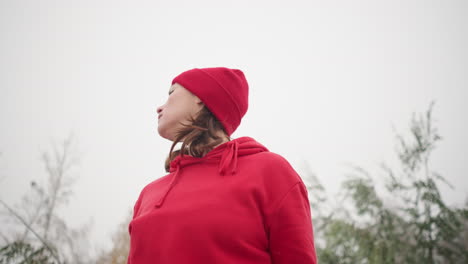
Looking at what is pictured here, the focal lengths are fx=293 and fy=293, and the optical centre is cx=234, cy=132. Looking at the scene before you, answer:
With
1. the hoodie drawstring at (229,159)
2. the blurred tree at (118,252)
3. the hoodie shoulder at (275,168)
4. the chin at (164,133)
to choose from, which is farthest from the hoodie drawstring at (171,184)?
the blurred tree at (118,252)

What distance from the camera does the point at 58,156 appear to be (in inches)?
440

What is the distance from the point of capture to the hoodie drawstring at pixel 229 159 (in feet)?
4.98

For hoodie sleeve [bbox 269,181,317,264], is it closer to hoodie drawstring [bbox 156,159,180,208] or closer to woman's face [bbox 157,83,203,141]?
hoodie drawstring [bbox 156,159,180,208]

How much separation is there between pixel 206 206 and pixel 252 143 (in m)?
0.53

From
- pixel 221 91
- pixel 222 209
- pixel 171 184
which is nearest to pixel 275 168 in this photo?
pixel 222 209

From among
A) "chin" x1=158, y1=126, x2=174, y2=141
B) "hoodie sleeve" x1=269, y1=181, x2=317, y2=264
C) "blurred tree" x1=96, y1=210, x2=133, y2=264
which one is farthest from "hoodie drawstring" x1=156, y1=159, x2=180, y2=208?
"blurred tree" x1=96, y1=210, x2=133, y2=264

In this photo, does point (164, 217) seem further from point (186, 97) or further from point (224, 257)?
point (186, 97)

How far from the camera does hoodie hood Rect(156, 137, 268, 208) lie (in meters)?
1.53

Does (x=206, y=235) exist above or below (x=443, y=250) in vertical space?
above

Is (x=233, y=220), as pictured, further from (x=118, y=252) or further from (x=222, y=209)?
(x=118, y=252)

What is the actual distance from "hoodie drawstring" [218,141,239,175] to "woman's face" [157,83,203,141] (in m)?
0.34

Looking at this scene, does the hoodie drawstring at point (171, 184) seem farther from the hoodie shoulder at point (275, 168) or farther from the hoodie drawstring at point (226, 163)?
the hoodie shoulder at point (275, 168)

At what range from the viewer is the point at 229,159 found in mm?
1544

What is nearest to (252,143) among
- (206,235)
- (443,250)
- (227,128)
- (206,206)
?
(227,128)
